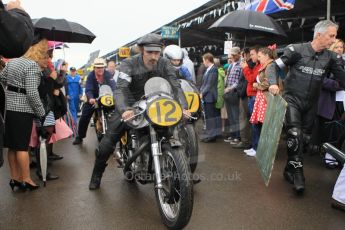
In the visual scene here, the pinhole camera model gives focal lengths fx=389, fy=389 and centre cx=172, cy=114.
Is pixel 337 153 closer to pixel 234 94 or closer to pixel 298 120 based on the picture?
pixel 298 120

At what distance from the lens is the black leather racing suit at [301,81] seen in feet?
15.1

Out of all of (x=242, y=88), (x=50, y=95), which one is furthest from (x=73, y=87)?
(x=50, y=95)

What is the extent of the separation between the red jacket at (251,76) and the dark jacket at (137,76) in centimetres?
284

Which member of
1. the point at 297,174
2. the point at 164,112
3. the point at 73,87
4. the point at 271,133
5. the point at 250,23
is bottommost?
the point at 73,87

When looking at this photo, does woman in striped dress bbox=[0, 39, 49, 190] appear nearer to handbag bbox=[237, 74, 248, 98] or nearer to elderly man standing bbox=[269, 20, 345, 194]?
elderly man standing bbox=[269, 20, 345, 194]

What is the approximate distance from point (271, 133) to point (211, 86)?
400 centimetres

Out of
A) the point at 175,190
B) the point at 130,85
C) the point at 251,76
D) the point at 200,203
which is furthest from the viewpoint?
the point at 251,76

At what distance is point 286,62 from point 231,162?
2.10m

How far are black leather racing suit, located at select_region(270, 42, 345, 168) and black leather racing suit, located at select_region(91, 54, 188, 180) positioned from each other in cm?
131

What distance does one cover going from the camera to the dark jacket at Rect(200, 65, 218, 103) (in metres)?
8.25

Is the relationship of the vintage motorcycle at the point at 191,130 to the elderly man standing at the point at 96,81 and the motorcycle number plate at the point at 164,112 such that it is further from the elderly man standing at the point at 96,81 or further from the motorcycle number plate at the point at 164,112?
the elderly man standing at the point at 96,81

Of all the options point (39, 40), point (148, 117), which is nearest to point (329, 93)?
point (148, 117)

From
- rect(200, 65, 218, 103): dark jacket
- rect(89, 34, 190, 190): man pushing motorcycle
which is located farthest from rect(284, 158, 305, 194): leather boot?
rect(200, 65, 218, 103): dark jacket

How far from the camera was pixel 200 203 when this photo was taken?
4.26 m
